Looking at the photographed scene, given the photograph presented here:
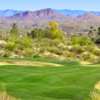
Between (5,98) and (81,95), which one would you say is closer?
(5,98)

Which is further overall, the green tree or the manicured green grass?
the green tree

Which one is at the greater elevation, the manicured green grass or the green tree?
the manicured green grass

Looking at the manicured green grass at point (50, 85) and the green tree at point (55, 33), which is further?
the green tree at point (55, 33)

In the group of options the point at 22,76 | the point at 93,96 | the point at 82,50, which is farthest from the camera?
the point at 82,50

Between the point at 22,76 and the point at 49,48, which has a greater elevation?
the point at 22,76

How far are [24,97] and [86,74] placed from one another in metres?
9.16

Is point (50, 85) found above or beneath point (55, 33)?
above

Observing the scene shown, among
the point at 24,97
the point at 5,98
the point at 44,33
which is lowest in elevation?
the point at 44,33

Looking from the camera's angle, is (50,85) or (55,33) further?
(55,33)

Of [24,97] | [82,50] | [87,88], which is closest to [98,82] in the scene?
[87,88]

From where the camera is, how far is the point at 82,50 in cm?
7712

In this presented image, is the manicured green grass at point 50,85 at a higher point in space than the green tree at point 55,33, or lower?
higher

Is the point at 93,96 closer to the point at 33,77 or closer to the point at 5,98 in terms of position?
the point at 5,98

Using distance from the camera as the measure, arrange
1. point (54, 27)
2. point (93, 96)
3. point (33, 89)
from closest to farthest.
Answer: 1. point (93, 96)
2. point (33, 89)
3. point (54, 27)
